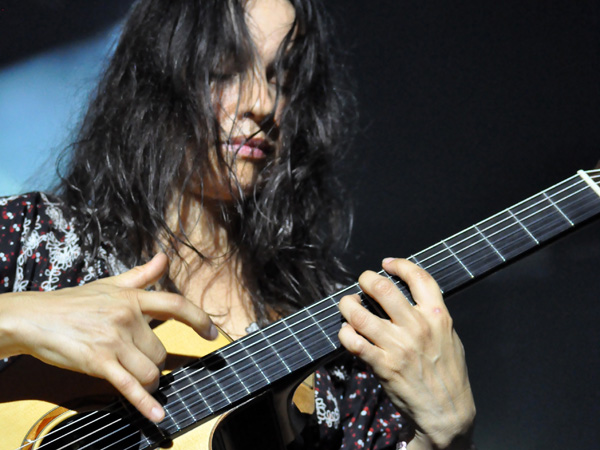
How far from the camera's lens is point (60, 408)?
0.65m

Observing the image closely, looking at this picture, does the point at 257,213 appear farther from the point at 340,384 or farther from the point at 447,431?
the point at 447,431

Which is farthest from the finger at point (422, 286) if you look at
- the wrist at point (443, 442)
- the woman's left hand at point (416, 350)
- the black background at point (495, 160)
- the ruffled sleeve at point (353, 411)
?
the black background at point (495, 160)

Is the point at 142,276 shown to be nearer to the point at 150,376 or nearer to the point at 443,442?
the point at 150,376

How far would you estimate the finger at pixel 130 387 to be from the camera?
22.7 inches

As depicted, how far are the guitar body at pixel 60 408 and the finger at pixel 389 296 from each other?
14 cm

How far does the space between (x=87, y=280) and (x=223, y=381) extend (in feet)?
0.90

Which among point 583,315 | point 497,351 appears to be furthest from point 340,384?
point 583,315

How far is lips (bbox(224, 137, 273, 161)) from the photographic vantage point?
91cm

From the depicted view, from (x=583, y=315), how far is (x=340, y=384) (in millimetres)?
611

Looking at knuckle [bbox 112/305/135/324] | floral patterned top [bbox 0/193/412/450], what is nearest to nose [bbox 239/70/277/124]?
floral patterned top [bbox 0/193/412/450]

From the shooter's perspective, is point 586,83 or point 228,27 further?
point 586,83

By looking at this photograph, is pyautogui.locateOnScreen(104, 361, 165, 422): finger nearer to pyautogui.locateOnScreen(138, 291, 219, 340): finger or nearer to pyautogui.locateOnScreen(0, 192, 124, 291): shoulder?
pyautogui.locateOnScreen(138, 291, 219, 340): finger

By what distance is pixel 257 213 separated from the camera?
0.99 m

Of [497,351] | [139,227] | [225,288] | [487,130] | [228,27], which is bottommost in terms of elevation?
[497,351]
